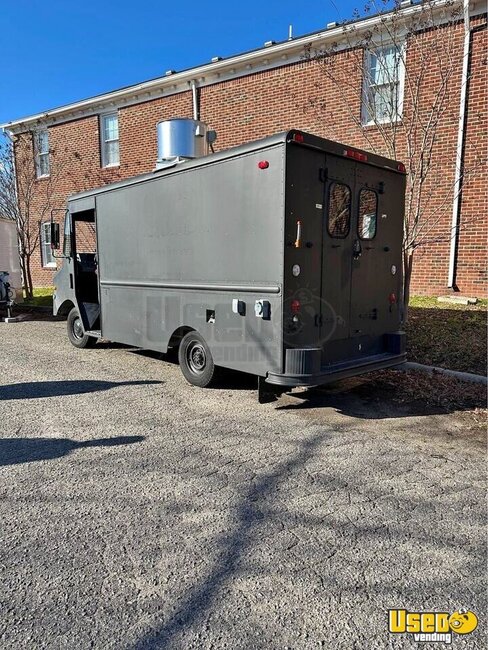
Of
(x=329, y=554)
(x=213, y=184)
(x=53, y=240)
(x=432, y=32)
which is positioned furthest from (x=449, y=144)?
(x=329, y=554)

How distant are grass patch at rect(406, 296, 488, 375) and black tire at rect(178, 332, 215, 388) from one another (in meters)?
2.98

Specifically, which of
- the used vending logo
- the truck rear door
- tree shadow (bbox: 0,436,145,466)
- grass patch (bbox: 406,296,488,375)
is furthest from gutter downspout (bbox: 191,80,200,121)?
the used vending logo

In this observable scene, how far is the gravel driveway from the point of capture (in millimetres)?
2180

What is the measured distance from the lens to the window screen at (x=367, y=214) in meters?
5.34

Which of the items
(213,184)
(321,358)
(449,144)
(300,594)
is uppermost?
(449,144)

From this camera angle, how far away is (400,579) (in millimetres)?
2455

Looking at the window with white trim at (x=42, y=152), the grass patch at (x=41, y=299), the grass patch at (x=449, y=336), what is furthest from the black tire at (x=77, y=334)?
the window with white trim at (x=42, y=152)

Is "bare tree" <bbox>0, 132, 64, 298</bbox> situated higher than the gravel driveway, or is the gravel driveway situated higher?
"bare tree" <bbox>0, 132, 64, 298</bbox>

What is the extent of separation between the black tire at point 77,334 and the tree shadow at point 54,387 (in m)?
2.28

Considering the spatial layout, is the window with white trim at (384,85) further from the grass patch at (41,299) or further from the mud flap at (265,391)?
the grass patch at (41,299)

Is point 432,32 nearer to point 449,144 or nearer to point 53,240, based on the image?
point 449,144

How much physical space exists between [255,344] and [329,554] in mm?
2567

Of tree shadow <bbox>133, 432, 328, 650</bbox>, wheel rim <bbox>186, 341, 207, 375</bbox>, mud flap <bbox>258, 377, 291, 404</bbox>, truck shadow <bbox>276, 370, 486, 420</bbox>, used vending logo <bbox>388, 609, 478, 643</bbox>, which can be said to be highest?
wheel rim <bbox>186, 341, 207, 375</bbox>

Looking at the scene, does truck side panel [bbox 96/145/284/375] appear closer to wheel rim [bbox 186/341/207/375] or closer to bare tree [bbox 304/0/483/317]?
wheel rim [bbox 186/341/207/375]
